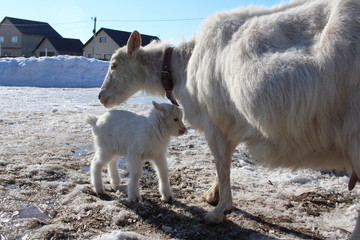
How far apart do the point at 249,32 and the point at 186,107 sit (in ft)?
3.55

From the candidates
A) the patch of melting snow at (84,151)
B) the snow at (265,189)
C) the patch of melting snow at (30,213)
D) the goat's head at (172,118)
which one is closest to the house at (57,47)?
the snow at (265,189)

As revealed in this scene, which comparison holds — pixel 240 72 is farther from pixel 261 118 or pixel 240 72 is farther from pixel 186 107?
pixel 186 107

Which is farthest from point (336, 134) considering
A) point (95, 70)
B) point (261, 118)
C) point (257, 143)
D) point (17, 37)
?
point (17, 37)

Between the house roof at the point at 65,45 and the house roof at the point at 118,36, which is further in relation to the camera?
the house roof at the point at 65,45

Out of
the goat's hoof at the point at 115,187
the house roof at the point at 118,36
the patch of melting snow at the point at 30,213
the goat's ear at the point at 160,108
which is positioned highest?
the house roof at the point at 118,36

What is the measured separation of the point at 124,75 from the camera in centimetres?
465

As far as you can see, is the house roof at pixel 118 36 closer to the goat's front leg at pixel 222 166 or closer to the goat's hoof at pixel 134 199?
the goat's hoof at pixel 134 199

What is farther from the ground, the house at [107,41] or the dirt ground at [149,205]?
the house at [107,41]

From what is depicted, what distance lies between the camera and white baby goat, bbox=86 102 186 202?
3.86 meters

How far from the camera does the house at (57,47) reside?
54812 millimetres

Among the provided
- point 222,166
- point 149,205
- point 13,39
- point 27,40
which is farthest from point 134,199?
point 13,39

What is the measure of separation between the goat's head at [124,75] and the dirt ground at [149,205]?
38.2 inches

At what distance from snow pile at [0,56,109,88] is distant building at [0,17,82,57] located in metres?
34.0

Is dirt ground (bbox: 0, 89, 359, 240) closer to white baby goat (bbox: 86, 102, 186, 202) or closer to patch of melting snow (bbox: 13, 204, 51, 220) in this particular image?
patch of melting snow (bbox: 13, 204, 51, 220)
